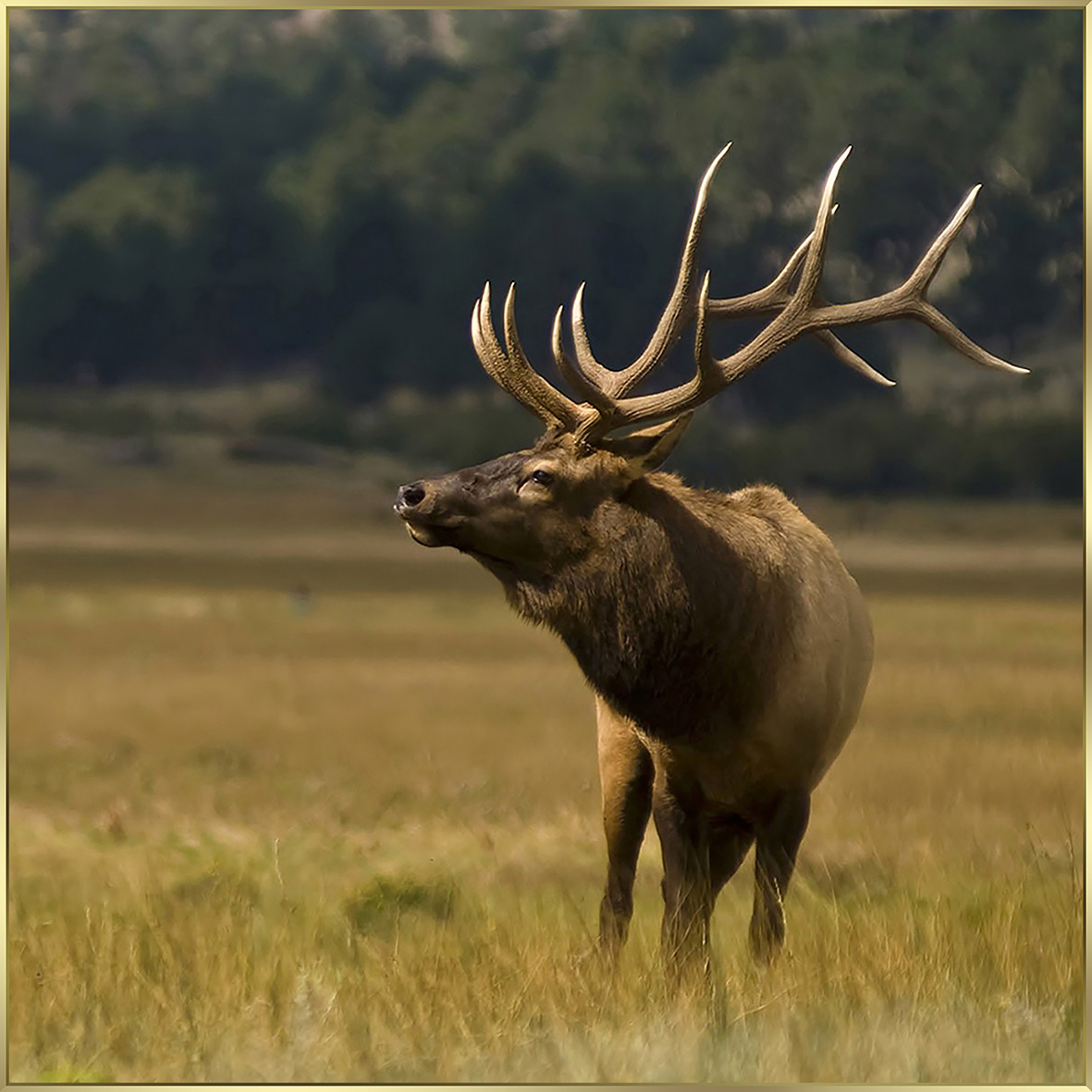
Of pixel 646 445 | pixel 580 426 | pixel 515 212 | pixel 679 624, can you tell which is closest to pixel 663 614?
pixel 679 624

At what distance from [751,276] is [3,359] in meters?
53.2

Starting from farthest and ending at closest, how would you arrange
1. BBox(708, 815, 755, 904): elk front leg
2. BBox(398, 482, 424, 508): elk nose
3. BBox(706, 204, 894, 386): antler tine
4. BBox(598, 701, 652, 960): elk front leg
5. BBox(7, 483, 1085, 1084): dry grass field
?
BBox(598, 701, 652, 960): elk front leg, BBox(706, 204, 894, 386): antler tine, BBox(708, 815, 755, 904): elk front leg, BBox(398, 482, 424, 508): elk nose, BBox(7, 483, 1085, 1084): dry grass field

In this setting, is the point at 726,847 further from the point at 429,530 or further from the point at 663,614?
the point at 429,530

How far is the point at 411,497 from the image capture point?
656 cm

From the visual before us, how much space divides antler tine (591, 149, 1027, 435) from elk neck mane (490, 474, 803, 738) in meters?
0.31

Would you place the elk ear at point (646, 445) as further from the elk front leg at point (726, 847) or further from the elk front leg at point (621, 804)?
the elk front leg at point (726, 847)

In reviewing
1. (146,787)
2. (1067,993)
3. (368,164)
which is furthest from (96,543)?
(1067,993)

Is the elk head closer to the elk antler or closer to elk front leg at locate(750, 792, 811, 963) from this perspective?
the elk antler

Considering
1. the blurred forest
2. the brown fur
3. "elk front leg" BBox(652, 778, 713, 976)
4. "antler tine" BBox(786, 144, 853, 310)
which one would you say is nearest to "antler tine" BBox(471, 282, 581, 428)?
the brown fur

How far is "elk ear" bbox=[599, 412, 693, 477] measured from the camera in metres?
6.82

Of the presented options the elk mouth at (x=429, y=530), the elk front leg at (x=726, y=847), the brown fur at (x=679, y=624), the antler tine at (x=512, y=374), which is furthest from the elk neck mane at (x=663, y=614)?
the elk front leg at (x=726, y=847)

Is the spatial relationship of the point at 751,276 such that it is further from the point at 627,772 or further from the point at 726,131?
the point at 627,772

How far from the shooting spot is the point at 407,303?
76.4 metres

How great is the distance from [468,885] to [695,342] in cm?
342
